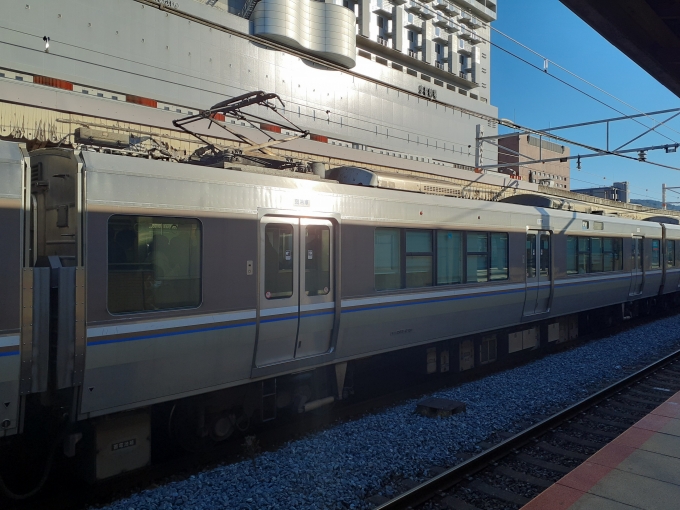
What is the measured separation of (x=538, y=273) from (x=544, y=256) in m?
0.42

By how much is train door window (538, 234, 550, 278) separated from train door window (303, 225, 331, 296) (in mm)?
5720

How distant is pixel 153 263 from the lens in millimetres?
5125

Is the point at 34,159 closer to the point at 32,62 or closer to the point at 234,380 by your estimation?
the point at 234,380

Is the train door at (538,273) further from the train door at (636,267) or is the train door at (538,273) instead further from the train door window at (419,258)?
the train door at (636,267)

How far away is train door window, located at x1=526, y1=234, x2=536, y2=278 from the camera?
10.4m

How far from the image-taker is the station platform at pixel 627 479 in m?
4.45

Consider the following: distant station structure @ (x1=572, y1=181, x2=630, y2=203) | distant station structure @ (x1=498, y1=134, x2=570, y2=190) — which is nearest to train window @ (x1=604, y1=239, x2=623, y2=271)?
distant station structure @ (x1=572, y1=181, x2=630, y2=203)

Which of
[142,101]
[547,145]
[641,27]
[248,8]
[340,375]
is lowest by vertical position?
[340,375]

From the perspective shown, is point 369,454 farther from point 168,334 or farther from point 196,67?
point 196,67

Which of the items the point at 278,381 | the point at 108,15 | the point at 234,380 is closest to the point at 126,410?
the point at 234,380

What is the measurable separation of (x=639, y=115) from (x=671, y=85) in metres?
8.23

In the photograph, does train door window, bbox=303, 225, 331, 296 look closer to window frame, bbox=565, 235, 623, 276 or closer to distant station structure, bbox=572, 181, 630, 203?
window frame, bbox=565, 235, 623, 276

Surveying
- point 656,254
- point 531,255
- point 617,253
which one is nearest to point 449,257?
point 531,255

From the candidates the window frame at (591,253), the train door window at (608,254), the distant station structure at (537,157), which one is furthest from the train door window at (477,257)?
the distant station structure at (537,157)
